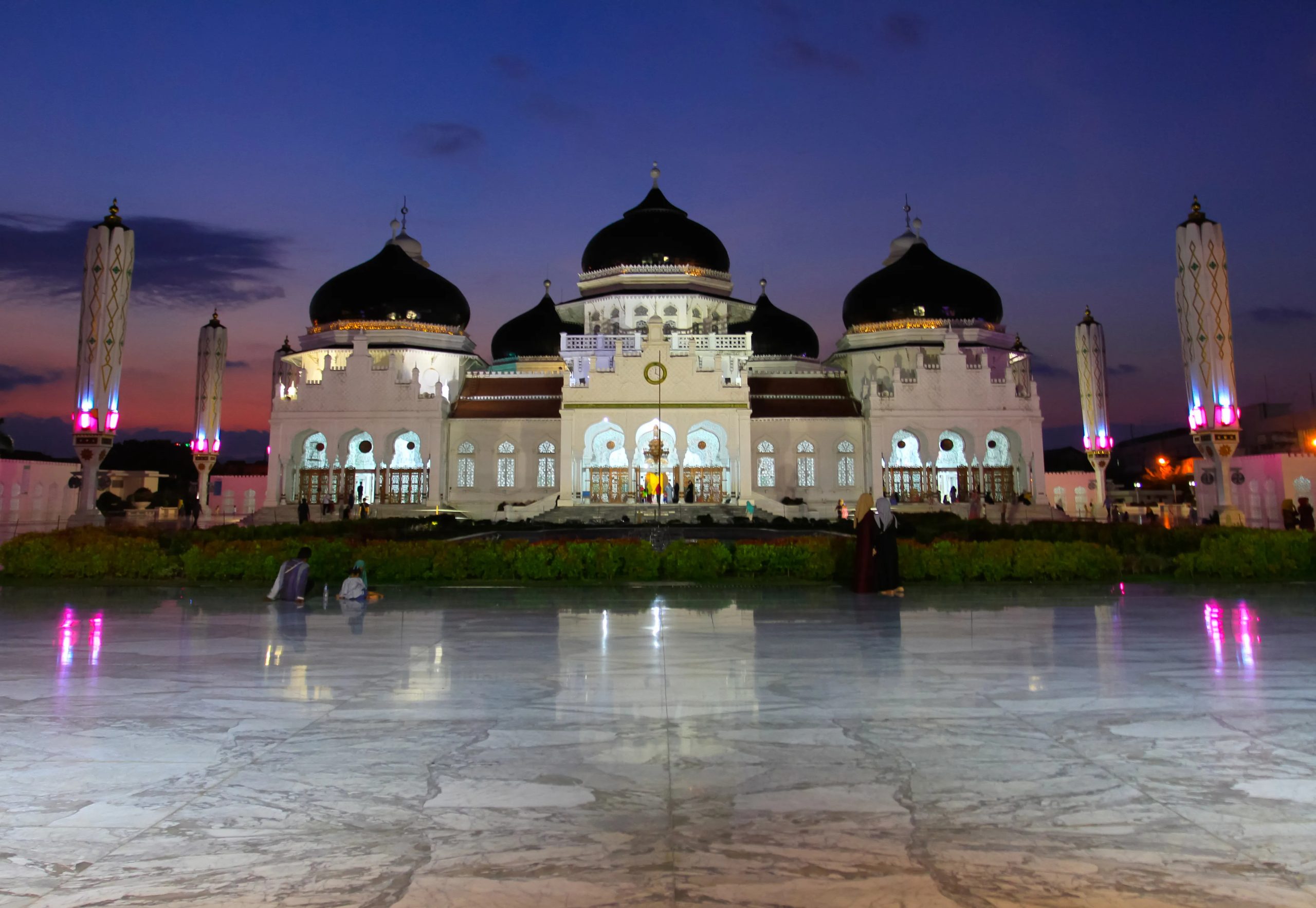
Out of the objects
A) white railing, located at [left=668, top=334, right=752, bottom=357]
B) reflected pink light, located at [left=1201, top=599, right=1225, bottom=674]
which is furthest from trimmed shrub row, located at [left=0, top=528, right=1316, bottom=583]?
white railing, located at [left=668, top=334, right=752, bottom=357]

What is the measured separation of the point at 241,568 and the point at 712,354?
88.3 feet

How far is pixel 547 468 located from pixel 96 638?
28.9 metres

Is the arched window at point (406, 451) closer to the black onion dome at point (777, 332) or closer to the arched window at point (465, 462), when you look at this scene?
the arched window at point (465, 462)

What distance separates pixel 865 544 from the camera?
40.7ft

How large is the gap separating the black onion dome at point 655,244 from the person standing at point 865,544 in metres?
30.6

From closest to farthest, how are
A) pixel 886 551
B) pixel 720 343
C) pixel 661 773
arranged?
pixel 661 773, pixel 886 551, pixel 720 343

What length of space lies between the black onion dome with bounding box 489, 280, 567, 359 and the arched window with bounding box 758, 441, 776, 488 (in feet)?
40.0

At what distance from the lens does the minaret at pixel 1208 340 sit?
27875 mm

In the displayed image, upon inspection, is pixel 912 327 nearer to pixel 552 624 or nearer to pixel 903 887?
pixel 552 624

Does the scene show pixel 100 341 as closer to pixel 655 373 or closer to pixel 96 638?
pixel 655 373

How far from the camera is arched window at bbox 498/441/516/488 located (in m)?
37.2

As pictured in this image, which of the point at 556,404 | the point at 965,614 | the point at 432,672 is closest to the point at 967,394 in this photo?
the point at 556,404

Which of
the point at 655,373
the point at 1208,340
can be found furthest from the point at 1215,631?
the point at 655,373

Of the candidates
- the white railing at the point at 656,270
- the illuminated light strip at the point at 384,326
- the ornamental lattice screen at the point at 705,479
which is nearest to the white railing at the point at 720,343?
the white railing at the point at 656,270
